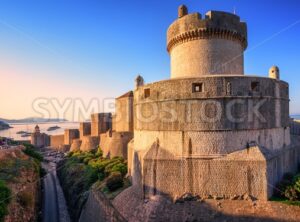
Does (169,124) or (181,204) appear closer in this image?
(181,204)

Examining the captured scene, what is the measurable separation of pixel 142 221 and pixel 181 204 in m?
1.97

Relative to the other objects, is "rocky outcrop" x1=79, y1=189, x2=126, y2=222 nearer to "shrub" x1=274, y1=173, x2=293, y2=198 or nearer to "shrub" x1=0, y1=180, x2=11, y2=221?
"shrub" x1=0, y1=180, x2=11, y2=221

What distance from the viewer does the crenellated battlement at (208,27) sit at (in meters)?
13.2

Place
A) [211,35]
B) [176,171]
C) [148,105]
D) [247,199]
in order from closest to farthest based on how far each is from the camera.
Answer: [247,199]
[176,171]
[148,105]
[211,35]

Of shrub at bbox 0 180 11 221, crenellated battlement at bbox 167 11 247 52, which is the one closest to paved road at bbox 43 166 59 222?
shrub at bbox 0 180 11 221

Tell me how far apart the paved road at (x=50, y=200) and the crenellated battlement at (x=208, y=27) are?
1700cm

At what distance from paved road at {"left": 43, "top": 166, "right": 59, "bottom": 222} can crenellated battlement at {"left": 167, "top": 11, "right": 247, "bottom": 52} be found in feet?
55.8

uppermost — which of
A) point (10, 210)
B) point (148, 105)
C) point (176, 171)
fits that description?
point (148, 105)

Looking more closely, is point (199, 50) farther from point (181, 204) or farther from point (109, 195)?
point (109, 195)

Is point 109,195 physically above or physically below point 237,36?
below

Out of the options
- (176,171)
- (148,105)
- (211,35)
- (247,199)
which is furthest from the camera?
(211,35)

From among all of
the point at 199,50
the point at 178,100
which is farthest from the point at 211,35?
the point at 178,100

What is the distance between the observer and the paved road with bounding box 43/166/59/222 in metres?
17.5

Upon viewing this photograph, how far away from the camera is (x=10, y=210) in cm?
952
